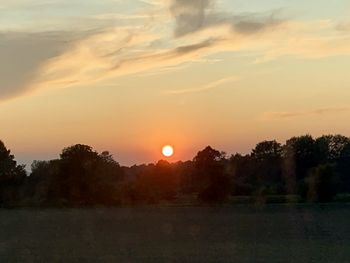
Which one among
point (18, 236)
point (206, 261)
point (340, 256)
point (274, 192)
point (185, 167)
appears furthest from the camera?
point (185, 167)

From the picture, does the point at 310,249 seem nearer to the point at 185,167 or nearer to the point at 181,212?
the point at 181,212

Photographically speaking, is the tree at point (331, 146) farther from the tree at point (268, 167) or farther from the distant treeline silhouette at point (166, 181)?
the tree at point (268, 167)

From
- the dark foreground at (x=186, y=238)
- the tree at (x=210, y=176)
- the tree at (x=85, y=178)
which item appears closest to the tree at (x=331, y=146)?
the tree at (x=210, y=176)

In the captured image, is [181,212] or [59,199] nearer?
[181,212]

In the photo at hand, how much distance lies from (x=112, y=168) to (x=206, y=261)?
72.9 meters

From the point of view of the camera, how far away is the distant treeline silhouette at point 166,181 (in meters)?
82.9

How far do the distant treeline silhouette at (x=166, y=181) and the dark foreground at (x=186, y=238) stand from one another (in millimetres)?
20260

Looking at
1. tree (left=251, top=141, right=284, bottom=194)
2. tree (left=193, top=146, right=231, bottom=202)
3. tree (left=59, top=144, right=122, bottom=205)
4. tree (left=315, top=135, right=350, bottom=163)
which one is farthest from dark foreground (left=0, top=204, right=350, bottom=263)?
tree (left=315, top=135, right=350, bottom=163)

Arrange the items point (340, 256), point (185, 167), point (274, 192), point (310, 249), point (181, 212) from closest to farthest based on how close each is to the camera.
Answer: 1. point (340, 256)
2. point (310, 249)
3. point (181, 212)
4. point (274, 192)
5. point (185, 167)

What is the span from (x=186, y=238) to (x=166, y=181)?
5424cm

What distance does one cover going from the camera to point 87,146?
9319cm

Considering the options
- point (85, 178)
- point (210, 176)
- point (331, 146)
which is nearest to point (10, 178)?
point (85, 178)

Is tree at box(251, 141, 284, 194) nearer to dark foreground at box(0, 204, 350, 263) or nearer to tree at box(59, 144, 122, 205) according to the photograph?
tree at box(59, 144, 122, 205)

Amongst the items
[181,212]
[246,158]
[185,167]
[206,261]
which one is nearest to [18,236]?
[206,261]
